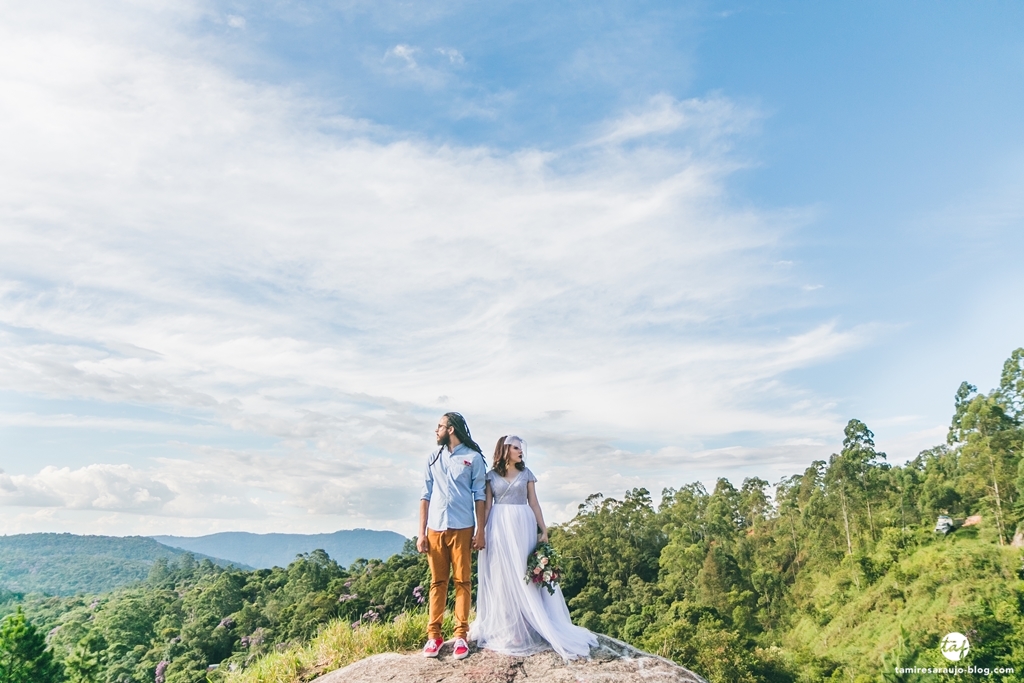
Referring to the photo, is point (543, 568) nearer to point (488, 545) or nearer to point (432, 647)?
point (488, 545)

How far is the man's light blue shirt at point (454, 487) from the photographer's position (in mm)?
6613

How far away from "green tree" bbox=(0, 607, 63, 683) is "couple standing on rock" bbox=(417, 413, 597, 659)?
85.4 ft

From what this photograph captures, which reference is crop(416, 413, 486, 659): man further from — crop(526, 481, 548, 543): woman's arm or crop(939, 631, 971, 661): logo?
crop(939, 631, 971, 661): logo

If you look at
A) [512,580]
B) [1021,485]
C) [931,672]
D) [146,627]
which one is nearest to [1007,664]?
[931,672]

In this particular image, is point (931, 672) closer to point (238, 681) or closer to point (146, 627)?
point (238, 681)

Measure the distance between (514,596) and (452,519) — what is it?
1000 millimetres

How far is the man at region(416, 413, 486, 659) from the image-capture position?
6.58 meters

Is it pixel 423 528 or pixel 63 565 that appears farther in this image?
pixel 63 565

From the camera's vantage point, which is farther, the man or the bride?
the bride

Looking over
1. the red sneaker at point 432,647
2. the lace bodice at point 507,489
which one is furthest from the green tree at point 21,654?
the lace bodice at point 507,489

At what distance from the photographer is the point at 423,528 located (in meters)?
6.75

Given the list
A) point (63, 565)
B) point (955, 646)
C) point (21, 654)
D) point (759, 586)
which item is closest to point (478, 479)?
point (21, 654)

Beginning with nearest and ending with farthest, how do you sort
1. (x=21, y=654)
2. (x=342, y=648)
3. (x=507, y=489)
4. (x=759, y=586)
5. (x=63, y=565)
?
(x=507, y=489), (x=342, y=648), (x=21, y=654), (x=759, y=586), (x=63, y=565)

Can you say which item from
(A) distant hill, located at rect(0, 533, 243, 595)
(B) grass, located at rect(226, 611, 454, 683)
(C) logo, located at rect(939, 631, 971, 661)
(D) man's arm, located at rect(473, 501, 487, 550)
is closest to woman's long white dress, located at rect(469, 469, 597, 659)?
(D) man's arm, located at rect(473, 501, 487, 550)
